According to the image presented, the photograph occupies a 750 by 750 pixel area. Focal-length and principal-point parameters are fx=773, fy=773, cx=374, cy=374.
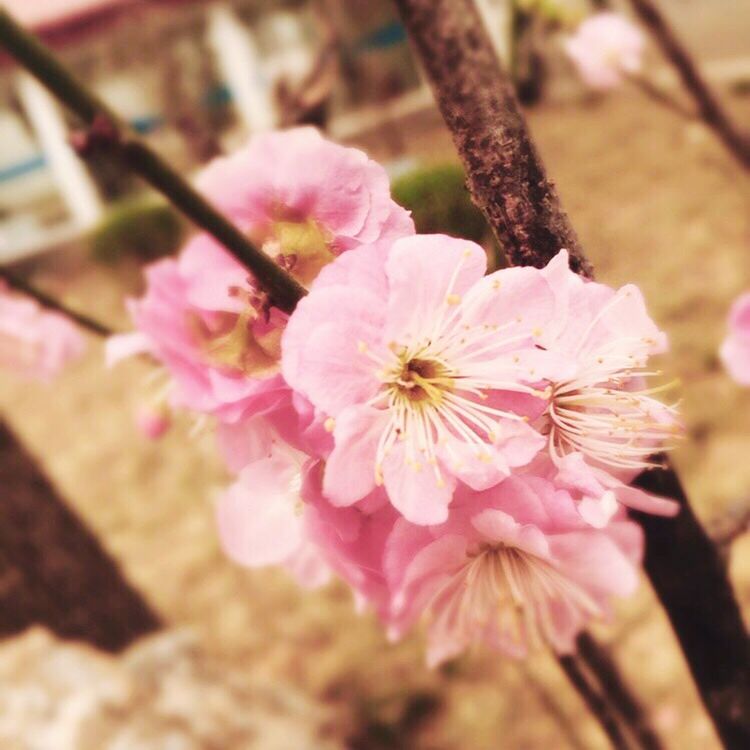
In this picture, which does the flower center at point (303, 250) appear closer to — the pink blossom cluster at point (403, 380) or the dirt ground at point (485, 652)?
the pink blossom cluster at point (403, 380)

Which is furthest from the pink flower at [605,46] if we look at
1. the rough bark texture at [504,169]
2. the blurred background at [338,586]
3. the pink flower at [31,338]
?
the rough bark texture at [504,169]

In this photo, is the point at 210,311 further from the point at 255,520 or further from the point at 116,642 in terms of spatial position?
the point at 116,642

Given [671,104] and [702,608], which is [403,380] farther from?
[671,104]

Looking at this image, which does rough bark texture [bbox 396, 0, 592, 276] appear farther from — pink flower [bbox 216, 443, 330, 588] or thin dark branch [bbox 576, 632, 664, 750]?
thin dark branch [bbox 576, 632, 664, 750]

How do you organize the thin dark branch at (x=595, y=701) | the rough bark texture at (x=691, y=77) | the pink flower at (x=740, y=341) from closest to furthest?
the thin dark branch at (x=595, y=701) → the pink flower at (x=740, y=341) → the rough bark texture at (x=691, y=77)

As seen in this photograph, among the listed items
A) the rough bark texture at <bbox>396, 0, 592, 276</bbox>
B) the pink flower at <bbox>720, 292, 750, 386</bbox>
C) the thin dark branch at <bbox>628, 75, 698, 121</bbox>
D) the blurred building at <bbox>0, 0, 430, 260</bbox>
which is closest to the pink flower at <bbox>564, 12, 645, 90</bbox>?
the thin dark branch at <bbox>628, 75, 698, 121</bbox>
